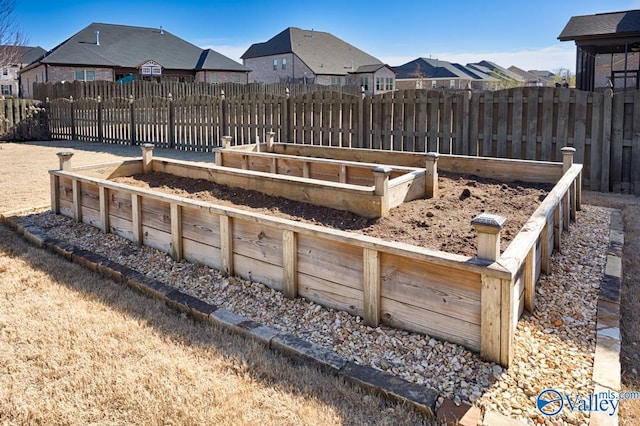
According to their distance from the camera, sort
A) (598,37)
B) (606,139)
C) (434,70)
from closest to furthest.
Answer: (606,139) → (598,37) → (434,70)

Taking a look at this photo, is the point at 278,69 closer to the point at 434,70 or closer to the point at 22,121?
the point at 434,70

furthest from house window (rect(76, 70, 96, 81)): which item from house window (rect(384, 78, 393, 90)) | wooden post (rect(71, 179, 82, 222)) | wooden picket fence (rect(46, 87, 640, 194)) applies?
wooden post (rect(71, 179, 82, 222))

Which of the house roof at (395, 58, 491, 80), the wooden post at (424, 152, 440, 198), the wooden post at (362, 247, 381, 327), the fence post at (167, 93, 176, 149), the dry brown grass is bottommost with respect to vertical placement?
the dry brown grass

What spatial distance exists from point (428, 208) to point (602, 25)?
16.1 metres

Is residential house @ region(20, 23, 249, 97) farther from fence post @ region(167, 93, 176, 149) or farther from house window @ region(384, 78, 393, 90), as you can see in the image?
fence post @ region(167, 93, 176, 149)

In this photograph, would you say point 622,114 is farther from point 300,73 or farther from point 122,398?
point 300,73

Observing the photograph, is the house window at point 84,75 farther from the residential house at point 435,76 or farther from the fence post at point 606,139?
the fence post at point 606,139

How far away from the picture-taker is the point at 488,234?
2.84 meters

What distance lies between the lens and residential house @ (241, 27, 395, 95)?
50156 millimetres

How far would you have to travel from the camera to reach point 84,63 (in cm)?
3462

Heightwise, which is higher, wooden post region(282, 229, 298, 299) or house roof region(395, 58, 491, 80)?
house roof region(395, 58, 491, 80)

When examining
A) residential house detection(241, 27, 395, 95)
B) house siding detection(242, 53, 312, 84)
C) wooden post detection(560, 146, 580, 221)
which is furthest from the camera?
residential house detection(241, 27, 395, 95)

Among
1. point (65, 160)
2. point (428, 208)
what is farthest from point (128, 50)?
point (428, 208)

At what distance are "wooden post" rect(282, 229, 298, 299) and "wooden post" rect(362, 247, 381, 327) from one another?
0.63m
